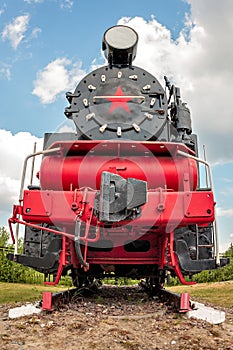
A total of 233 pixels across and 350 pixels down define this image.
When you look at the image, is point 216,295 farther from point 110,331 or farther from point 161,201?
point 110,331

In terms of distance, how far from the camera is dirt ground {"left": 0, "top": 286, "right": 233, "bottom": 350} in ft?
9.69

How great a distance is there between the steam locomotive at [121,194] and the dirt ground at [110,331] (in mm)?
463

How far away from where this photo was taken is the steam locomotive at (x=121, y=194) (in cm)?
365

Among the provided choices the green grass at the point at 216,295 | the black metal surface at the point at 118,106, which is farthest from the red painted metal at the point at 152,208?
the green grass at the point at 216,295

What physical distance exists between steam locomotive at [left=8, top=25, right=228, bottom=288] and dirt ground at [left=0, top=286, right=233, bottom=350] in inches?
18.2

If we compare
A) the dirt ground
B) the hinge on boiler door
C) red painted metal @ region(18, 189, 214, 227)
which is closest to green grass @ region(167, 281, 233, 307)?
the dirt ground

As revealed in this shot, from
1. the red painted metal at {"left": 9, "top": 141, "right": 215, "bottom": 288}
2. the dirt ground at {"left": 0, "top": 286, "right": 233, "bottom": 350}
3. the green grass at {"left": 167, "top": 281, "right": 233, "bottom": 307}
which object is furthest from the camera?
the green grass at {"left": 167, "top": 281, "right": 233, "bottom": 307}

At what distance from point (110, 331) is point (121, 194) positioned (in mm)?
1244

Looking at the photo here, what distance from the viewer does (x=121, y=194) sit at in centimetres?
330

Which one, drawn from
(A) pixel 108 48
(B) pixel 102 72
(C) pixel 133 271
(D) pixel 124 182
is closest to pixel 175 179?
(D) pixel 124 182

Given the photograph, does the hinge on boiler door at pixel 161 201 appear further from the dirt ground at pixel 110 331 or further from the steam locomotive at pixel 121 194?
the dirt ground at pixel 110 331

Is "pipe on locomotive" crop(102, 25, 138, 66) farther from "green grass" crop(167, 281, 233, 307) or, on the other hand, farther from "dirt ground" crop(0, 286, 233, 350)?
"green grass" crop(167, 281, 233, 307)

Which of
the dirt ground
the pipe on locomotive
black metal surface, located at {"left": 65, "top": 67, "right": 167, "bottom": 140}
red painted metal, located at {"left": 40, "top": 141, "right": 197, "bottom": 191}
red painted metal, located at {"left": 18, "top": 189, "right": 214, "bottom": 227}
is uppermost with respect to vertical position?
the pipe on locomotive

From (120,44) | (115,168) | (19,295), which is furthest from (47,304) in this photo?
(120,44)
